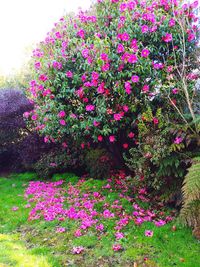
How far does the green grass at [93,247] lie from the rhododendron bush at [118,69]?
2.04 m

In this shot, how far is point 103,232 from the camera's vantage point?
4.82 m

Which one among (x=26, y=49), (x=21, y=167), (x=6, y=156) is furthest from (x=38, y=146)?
(x=26, y=49)

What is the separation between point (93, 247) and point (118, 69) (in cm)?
357

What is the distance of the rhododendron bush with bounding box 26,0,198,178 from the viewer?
5801 mm

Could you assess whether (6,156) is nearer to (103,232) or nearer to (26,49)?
(103,232)

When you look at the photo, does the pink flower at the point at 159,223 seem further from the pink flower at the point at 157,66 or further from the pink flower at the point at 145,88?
the pink flower at the point at 157,66

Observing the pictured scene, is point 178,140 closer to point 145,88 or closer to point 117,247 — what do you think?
point 145,88

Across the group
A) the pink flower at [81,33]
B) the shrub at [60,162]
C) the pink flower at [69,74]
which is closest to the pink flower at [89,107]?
the pink flower at [69,74]

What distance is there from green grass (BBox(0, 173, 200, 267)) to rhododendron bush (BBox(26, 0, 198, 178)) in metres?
2.04

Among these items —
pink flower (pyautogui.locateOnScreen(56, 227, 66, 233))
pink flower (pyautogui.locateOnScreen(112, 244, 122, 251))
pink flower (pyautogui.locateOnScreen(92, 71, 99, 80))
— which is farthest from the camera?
pink flower (pyautogui.locateOnScreen(92, 71, 99, 80))

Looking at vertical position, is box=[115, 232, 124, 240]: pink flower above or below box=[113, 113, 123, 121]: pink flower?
below

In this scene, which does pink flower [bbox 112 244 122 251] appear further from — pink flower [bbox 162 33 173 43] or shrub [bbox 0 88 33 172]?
shrub [bbox 0 88 33 172]

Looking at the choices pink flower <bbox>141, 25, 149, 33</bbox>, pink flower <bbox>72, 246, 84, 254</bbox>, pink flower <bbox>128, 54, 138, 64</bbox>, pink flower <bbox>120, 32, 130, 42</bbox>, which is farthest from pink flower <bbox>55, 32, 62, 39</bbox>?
pink flower <bbox>72, 246, 84, 254</bbox>

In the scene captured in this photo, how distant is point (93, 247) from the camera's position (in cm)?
438
